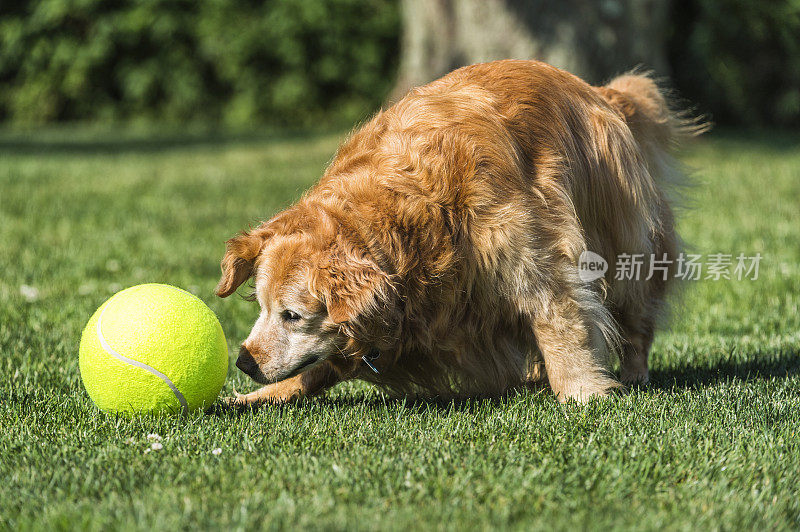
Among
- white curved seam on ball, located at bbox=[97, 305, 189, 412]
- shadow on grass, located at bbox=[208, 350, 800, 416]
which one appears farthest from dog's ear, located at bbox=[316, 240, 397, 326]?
white curved seam on ball, located at bbox=[97, 305, 189, 412]

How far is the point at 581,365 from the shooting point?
3.58 meters

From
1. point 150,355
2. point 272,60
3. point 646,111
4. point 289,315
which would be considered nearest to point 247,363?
point 289,315

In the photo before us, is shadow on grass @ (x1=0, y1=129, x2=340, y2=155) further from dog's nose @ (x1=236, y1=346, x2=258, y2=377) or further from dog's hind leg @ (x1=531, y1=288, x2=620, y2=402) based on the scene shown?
dog's hind leg @ (x1=531, y1=288, x2=620, y2=402)

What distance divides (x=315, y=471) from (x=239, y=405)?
96cm

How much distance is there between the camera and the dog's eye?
333 centimetres

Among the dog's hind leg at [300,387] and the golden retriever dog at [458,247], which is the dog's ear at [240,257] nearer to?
the golden retriever dog at [458,247]

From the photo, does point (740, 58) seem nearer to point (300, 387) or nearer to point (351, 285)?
point (300, 387)

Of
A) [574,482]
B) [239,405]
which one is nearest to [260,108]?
[239,405]

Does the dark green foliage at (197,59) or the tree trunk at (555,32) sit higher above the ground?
the tree trunk at (555,32)

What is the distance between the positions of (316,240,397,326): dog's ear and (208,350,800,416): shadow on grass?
52 centimetres

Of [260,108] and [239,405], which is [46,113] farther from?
[239,405]

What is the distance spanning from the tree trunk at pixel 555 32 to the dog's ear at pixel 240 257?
7.86 meters

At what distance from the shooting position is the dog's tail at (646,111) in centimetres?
416

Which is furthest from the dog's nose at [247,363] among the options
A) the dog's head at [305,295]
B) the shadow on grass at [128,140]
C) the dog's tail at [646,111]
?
the shadow on grass at [128,140]
